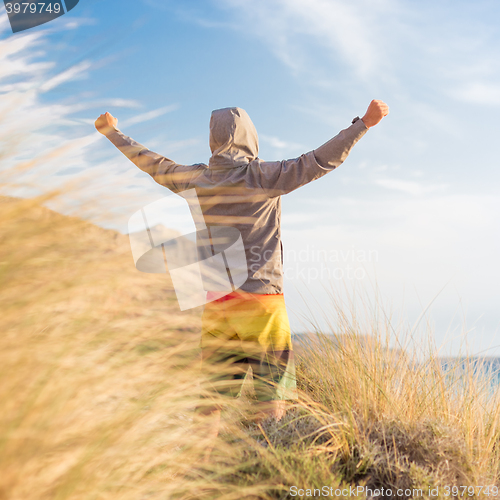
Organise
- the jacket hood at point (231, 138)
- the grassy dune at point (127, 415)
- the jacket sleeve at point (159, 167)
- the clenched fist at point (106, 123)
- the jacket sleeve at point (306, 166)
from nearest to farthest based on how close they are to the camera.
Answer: the grassy dune at point (127, 415) < the jacket sleeve at point (306, 166) < the jacket hood at point (231, 138) < the jacket sleeve at point (159, 167) < the clenched fist at point (106, 123)

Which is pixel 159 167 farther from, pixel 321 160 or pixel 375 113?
pixel 375 113

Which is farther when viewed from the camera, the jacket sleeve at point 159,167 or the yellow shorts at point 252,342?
the jacket sleeve at point 159,167

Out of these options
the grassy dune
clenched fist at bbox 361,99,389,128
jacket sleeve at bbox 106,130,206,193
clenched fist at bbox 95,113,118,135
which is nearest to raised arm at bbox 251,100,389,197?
clenched fist at bbox 361,99,389,128

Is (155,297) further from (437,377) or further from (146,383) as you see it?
(437,377)

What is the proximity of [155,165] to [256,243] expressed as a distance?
102 centimetres

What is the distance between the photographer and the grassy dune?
4.20 ft

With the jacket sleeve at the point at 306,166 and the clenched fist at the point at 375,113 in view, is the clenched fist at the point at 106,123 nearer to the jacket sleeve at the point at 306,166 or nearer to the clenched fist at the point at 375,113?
the jacket sleeve at the point at 306,166

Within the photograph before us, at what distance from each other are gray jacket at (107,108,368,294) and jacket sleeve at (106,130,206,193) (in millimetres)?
28

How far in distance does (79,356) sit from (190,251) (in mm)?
1160

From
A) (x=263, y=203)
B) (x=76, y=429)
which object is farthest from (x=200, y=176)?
(x=76, y=429)

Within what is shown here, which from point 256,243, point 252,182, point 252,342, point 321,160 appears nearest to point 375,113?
point 321,160

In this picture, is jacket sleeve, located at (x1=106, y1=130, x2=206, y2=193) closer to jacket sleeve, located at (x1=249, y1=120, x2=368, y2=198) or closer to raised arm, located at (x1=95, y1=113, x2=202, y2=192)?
raised arm, located at (x1=95, y1=113, x2=202, y2=192)

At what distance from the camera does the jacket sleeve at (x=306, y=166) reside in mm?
2311

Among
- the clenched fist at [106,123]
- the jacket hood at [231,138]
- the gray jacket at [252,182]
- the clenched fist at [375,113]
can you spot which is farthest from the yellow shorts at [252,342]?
the clenched fist at [106,123]
